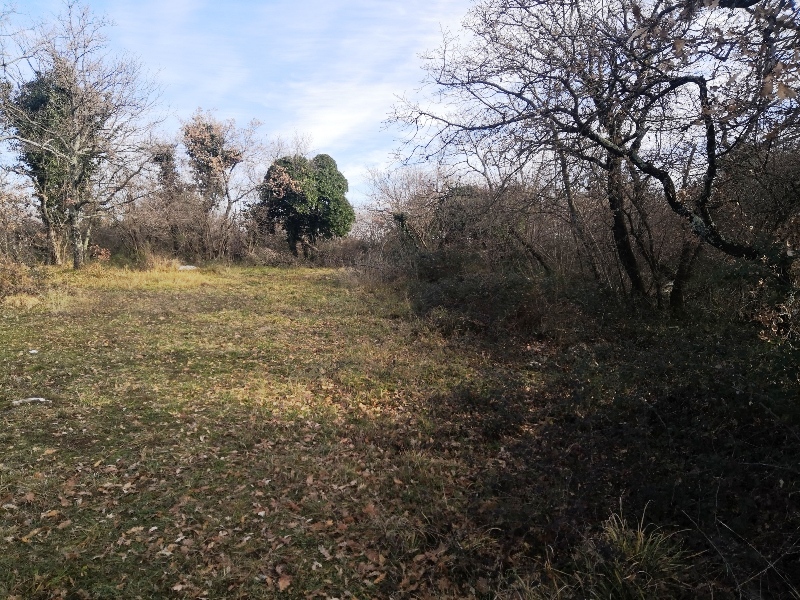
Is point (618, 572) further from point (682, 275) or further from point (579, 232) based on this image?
point (579, 232)

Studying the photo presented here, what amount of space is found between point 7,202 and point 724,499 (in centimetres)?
1824

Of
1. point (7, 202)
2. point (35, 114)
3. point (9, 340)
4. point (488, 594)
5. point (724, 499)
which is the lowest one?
point (488, 594)

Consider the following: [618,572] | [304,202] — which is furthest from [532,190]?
[304,202]

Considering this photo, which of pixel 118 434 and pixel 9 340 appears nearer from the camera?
pixel 118 434

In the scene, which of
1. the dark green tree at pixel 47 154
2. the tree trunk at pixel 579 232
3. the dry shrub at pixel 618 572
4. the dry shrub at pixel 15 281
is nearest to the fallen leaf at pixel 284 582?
the dry shrub at pixel 618 572

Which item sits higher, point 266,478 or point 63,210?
point 63,210

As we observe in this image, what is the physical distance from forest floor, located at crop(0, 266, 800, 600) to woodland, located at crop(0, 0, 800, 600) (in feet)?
0.10

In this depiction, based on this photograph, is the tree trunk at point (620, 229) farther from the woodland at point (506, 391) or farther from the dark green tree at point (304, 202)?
the dark green tree at point (304, 202)

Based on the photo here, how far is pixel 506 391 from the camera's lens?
6508mm

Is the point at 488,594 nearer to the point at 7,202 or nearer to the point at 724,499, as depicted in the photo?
the point at 724,499

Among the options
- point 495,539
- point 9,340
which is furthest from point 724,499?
point 9,340

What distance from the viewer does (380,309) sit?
11.9 meters

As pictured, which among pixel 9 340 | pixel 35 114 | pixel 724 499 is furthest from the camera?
pixel 35 114

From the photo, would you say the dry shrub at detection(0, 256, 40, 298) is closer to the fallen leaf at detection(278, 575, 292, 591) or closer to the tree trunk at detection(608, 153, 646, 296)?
the fallen leaf at detection(278, 575, 292, 591)
